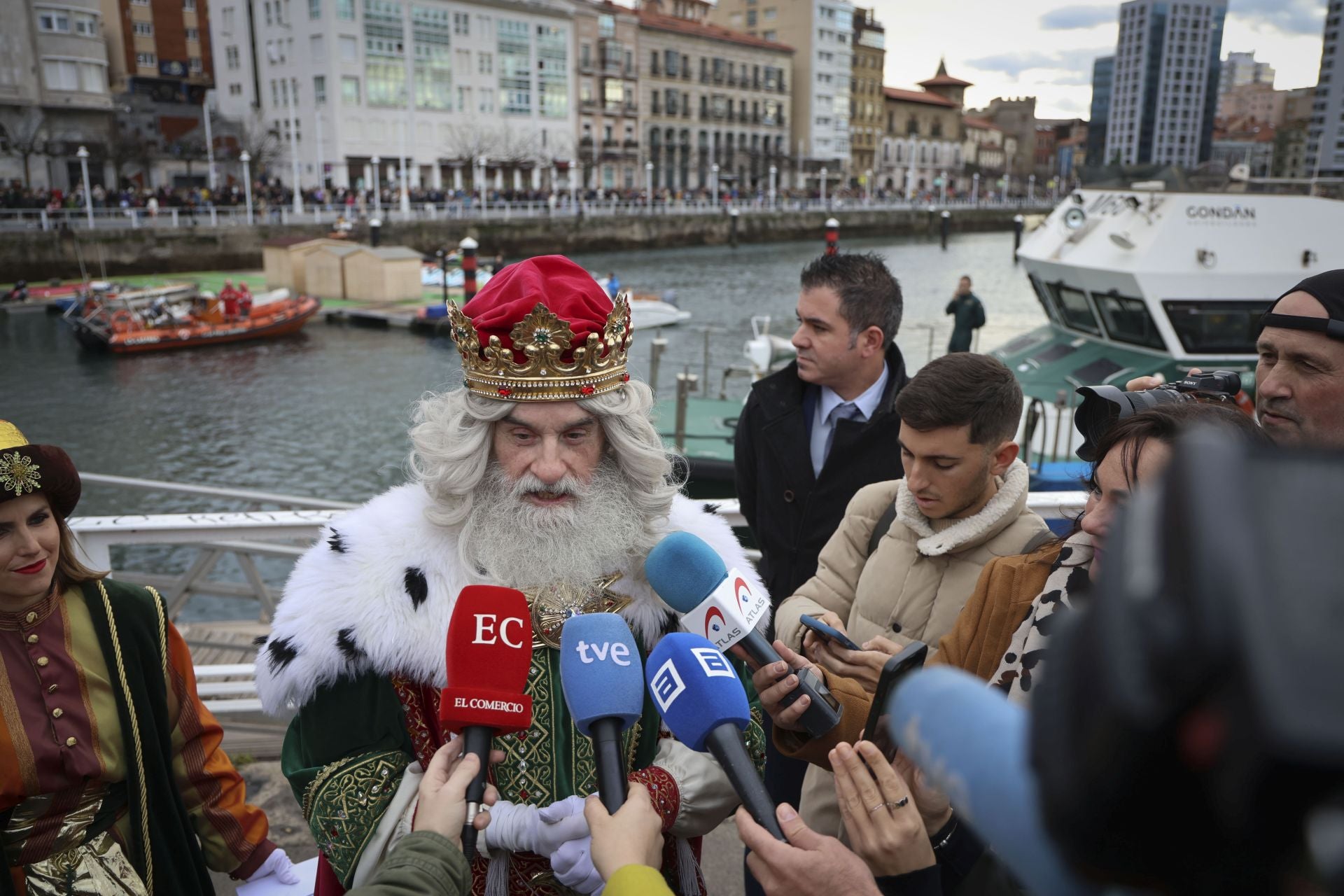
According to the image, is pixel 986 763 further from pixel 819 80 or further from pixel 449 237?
pixel 819 80

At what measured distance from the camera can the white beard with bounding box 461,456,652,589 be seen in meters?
2.12

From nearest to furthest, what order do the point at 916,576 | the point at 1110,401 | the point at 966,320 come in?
the point at 1110,401
the point at 916,576
the point at 966,320

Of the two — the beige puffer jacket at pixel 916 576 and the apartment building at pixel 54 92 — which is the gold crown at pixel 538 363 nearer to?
the beige puffer jacket at pixel 916 576

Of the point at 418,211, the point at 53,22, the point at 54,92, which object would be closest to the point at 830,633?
the point at 418,211

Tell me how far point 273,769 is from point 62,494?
1831 millimetres

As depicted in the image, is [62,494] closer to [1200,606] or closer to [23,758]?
[23,758]

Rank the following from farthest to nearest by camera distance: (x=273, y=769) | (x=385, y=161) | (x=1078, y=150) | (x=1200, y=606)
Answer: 1. (x=1078, y=150)
2. (x=385, y=161)
3. (x=273, y=769)
4. (x=1200, y=606)

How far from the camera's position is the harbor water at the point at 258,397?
1437 cm

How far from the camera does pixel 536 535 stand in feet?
6.97

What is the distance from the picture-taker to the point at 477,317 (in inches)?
85.0

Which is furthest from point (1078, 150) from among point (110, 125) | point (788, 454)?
point (788, 454)

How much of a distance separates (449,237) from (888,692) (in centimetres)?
3933

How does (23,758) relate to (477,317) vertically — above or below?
below

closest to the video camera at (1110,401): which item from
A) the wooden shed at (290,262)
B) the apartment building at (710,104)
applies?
the wooden shed at (290,262)
